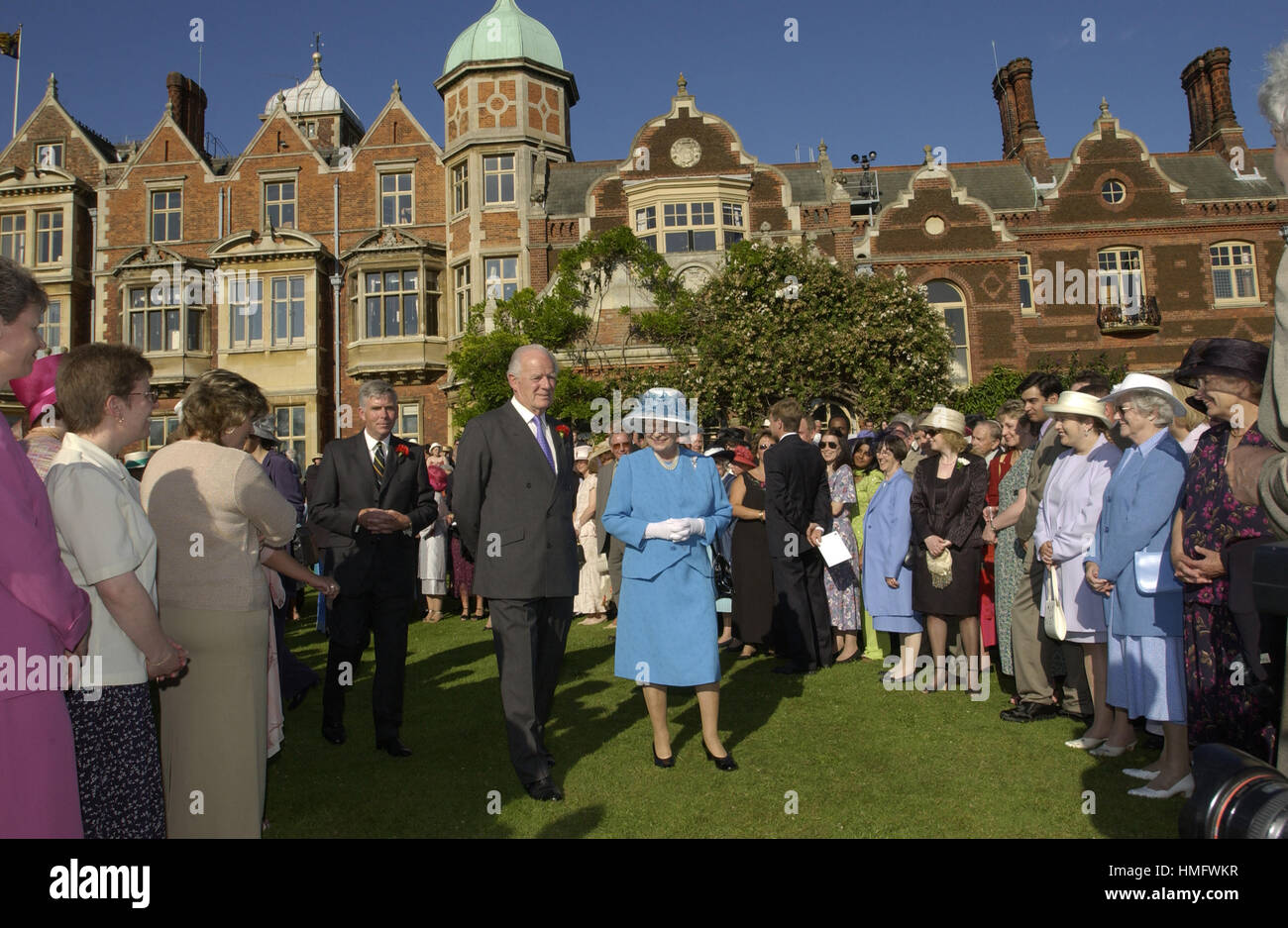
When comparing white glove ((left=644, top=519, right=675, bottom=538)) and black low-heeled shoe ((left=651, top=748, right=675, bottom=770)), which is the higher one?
white glove ((left=644, top=519, right=675, bottom=538))

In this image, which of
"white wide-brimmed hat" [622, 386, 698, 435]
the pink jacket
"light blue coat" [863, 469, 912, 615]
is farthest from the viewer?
"light blue coat" [863, 469, 912, 615]

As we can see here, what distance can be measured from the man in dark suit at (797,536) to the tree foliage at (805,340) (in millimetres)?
12623

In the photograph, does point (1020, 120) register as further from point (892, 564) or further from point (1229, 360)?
point (1229, 360)

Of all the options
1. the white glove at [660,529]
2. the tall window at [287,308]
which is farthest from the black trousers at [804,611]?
the tall window at [287,308]

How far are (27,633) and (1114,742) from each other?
19.9 ft

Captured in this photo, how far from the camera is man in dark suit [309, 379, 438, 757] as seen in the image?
6.21 m

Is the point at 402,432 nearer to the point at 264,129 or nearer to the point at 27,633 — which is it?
the point at 264,129

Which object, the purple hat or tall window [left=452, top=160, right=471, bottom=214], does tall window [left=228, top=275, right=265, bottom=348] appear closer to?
tall window [left=452, top=160, right=471, bottom=214]

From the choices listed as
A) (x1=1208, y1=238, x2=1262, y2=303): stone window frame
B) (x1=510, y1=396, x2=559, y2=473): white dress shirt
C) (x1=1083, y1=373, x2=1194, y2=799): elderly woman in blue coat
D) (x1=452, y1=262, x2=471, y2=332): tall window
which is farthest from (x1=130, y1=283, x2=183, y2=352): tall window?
(x1=1208, y1=238, x2=1262, y2=303): stone window frame

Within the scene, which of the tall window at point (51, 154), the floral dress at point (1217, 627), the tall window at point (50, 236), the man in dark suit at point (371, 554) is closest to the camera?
the floral dress at point (1217, 627)

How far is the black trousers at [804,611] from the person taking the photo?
8531mm

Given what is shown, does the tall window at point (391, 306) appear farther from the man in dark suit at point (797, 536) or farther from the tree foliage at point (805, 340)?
the man in dark suit at point (797, 536)

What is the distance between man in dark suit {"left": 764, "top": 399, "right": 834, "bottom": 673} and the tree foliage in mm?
12623

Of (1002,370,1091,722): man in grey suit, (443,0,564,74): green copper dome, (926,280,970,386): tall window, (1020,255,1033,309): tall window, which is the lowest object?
(1002,370,1091,722): man in grey suit
